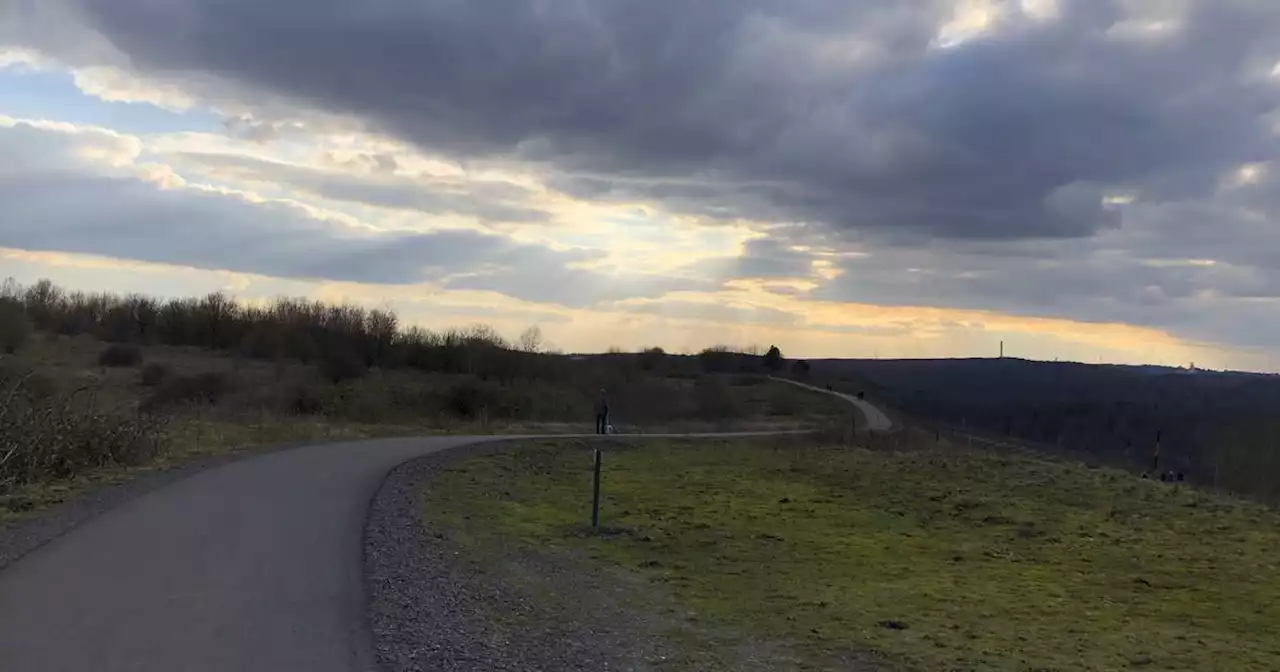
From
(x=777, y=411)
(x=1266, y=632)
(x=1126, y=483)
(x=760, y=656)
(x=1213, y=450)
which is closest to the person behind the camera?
(x=760, y=656)

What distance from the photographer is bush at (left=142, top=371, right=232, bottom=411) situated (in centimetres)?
4669

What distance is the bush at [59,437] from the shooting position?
1664 cm

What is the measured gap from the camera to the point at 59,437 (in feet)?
59.1

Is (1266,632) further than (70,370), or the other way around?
(70,370)

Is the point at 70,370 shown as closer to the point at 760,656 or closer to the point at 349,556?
the point at 349,556

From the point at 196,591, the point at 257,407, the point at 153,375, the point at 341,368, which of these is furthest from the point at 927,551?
the point at 341,368

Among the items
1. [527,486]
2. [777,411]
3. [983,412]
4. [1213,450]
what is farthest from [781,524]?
[983,412]

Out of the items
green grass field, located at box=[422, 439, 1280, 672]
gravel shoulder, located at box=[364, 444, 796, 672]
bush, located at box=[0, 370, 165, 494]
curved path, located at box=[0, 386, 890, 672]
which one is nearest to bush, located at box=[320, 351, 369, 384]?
green grass field, located at box=[422, 439, 1280, 672]

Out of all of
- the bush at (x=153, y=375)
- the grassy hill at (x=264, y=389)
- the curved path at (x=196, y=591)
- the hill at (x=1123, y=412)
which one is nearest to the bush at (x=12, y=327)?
the grassy hill at (x=264, y=389)

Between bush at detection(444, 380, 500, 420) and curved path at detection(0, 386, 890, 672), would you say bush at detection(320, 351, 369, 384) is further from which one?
curved path at detection(0, 386, 890, 672)

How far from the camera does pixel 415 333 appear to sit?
268 ft

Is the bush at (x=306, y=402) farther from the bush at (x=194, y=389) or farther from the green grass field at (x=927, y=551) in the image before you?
the green grass field at (x=927, y=551)

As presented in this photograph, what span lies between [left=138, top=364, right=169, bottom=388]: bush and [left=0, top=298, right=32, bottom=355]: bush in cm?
565

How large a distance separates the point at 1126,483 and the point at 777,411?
44.3 m
